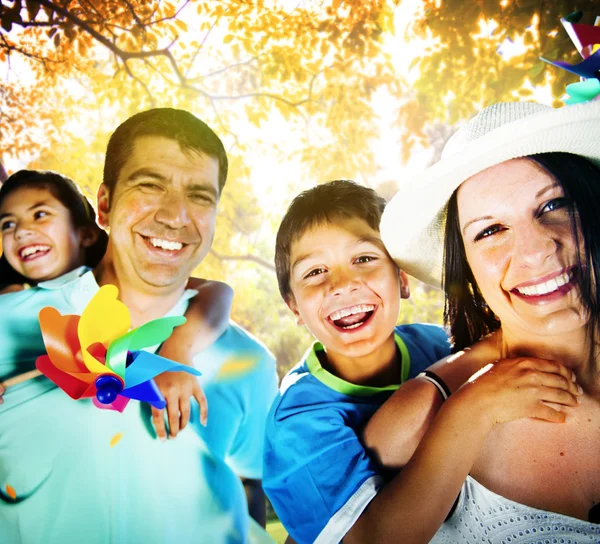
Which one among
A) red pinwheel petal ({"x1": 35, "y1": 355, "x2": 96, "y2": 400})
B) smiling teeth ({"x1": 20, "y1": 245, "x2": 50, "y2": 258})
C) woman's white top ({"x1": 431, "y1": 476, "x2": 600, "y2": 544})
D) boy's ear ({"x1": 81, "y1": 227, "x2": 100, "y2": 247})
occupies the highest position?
boy's ear ({"x1": 81, "y1": 227, "x2": 100, "y2": 247})

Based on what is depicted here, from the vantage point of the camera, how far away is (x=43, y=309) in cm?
160

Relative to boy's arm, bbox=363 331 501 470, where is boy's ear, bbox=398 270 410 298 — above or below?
above

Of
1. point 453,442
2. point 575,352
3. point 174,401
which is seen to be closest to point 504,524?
point 453,442

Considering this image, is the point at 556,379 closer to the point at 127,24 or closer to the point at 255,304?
the point at 255,304

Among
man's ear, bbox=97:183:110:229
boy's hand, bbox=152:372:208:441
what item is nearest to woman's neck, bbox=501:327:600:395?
boy's hand, bbox=152:372:208:441

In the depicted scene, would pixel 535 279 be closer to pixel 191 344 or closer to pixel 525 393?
pixel 525 393

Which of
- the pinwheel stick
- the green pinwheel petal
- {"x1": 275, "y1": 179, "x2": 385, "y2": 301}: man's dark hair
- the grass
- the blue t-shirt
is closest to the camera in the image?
the blue t-shirt

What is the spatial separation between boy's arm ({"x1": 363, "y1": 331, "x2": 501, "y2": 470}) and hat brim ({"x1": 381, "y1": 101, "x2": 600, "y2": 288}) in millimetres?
467

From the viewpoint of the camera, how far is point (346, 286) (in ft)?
5.23

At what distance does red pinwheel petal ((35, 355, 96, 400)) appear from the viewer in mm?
1542

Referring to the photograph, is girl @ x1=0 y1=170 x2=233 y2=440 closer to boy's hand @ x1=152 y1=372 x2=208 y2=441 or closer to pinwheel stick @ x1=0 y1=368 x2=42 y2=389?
boy's hand @ x1=152 y1=372 x2=208 y2=441

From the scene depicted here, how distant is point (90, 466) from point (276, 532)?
0.98 metres

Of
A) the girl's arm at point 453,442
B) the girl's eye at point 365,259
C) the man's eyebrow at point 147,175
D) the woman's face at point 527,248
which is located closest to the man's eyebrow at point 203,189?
the man's eyebrow at point 147,175

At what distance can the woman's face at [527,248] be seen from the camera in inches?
49.6
